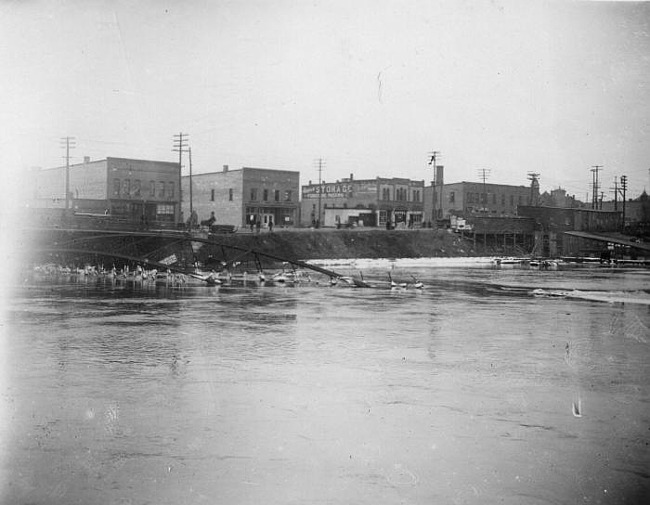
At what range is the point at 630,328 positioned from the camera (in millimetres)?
17422

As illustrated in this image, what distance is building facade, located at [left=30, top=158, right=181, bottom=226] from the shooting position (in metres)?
66.0

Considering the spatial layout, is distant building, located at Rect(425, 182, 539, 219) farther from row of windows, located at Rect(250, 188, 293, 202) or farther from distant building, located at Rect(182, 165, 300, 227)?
distant building, located at Rect(182, 165, 300, 227)

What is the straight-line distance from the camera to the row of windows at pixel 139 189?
220ft

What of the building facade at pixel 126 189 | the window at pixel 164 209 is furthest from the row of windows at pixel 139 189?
the window at pixel 164 209

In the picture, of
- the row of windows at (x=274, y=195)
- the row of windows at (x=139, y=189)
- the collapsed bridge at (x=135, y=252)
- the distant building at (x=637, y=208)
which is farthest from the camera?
the distant building at (x=637, y=208)

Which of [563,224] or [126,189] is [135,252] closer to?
[126,189]

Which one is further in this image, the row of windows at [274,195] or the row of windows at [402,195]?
the row of windows at [402,195]

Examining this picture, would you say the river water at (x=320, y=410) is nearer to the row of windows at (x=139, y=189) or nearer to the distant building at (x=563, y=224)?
the row of windows at (x=139, y=189)

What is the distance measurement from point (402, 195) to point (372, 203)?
5063 millimetres

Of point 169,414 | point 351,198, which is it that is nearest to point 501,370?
point 169,414

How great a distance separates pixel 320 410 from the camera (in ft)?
28.7

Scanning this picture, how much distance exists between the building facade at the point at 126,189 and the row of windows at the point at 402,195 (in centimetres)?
3019

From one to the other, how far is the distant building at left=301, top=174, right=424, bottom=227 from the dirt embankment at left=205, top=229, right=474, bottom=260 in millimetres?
16981

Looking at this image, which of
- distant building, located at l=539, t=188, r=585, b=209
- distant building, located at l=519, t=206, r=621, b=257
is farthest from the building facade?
distant building, located at l=539, t=188, r=585, b=209
